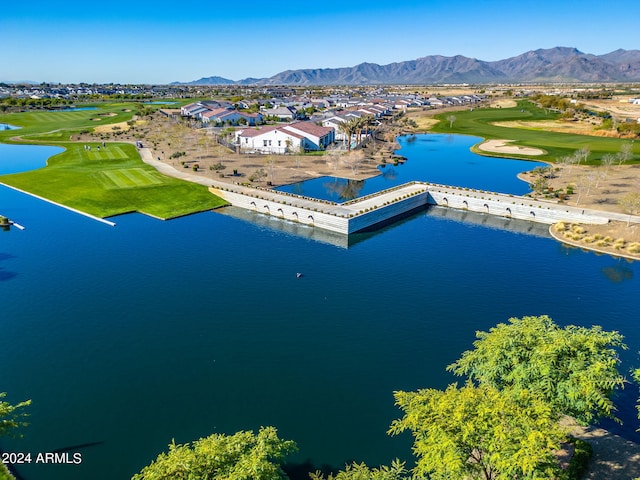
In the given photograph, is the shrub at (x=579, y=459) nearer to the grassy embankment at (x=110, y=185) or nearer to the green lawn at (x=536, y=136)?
the grassy embankment at (x=110, y=185)

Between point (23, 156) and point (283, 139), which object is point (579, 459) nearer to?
point (283, 139)

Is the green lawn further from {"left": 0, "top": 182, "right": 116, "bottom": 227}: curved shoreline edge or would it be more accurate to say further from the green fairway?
{"left": 0, "top": 182, "right": 116, "bottom": 227}: curved shoreline edge

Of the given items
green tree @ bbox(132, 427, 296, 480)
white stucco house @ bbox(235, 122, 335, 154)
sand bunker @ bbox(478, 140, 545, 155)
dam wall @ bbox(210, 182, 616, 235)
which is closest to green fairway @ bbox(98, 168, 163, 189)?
dam wall @ bbox(210, 182, 616, 235)

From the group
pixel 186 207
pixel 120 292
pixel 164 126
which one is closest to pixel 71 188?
pixel 186 207

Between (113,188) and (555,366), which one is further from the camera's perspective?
(113,188)

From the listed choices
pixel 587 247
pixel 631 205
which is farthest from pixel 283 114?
pixel 587 247

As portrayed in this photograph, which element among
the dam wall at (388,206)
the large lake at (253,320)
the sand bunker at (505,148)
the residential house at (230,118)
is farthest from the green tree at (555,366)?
the residential house at (230,118)

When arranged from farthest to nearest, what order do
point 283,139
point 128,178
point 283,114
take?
point 283,114, point 283,139, point 128,178
